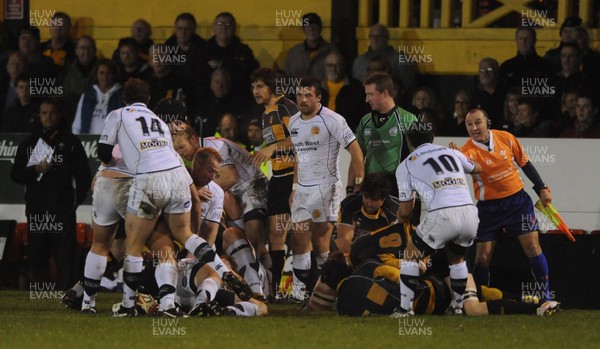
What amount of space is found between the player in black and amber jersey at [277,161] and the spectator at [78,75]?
3.71 meters

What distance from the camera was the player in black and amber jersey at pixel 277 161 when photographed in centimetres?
1370

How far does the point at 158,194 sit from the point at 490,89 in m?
5.70

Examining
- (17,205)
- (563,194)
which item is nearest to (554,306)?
(563,194)

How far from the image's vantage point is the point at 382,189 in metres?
12.2


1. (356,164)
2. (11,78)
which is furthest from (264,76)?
(11,78)

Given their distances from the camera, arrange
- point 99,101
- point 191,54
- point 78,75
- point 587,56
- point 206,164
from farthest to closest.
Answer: point 78,75, point 191,54, point 99,101, point 587,56, point 206,164

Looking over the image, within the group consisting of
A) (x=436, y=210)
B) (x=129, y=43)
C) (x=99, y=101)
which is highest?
(x=129, y=43)

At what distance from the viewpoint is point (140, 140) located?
11.2 meters

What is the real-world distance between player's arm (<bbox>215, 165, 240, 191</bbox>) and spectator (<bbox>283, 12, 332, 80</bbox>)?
304 centimetres

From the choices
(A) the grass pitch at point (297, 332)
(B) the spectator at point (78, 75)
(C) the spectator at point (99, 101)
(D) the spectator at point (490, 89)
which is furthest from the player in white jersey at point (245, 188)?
(B) the spectator at point (78, 75)

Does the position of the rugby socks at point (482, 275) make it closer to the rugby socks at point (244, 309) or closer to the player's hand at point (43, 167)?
the rugby socks at point (244, 309)

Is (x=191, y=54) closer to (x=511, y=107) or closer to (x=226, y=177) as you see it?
(x=226, y=177)

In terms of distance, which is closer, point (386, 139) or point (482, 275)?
point (482, 275)

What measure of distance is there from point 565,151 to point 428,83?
294 cm
